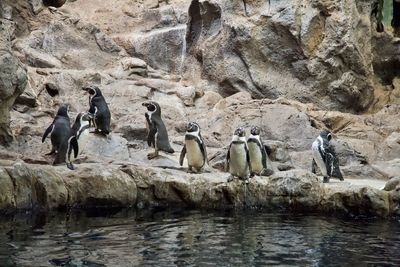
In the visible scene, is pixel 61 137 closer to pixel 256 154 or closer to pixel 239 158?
pixel 239 158

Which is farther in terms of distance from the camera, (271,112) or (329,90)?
(329,90)

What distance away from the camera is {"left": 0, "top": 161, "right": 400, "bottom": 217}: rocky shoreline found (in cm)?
805

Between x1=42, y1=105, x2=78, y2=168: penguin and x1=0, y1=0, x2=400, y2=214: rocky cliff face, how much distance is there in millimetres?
557

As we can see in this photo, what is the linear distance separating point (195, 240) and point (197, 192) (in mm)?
1946

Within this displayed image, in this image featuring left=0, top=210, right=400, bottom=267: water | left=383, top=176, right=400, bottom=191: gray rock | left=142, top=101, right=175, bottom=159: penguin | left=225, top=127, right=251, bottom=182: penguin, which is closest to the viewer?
left=0, top=210, right=400, bottom=267: water

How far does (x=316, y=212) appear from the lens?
27.8ft

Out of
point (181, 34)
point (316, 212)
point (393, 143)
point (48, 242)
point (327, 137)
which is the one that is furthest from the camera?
point (181, 34)

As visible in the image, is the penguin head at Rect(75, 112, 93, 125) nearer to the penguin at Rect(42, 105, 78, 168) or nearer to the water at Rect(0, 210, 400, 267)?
the penguin at Rect(42, 105, 78, 168)

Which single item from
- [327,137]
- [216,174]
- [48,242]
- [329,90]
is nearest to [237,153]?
[216,174]

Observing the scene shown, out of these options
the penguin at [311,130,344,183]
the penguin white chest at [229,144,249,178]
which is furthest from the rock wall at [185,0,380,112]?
the penguin white chest at [229,144,249,178]

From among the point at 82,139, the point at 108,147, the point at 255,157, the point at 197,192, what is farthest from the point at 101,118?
the point at 197,192

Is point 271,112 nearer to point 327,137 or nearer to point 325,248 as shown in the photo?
point 327,137

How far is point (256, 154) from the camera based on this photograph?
976 centimetres

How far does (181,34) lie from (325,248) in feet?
35.2
